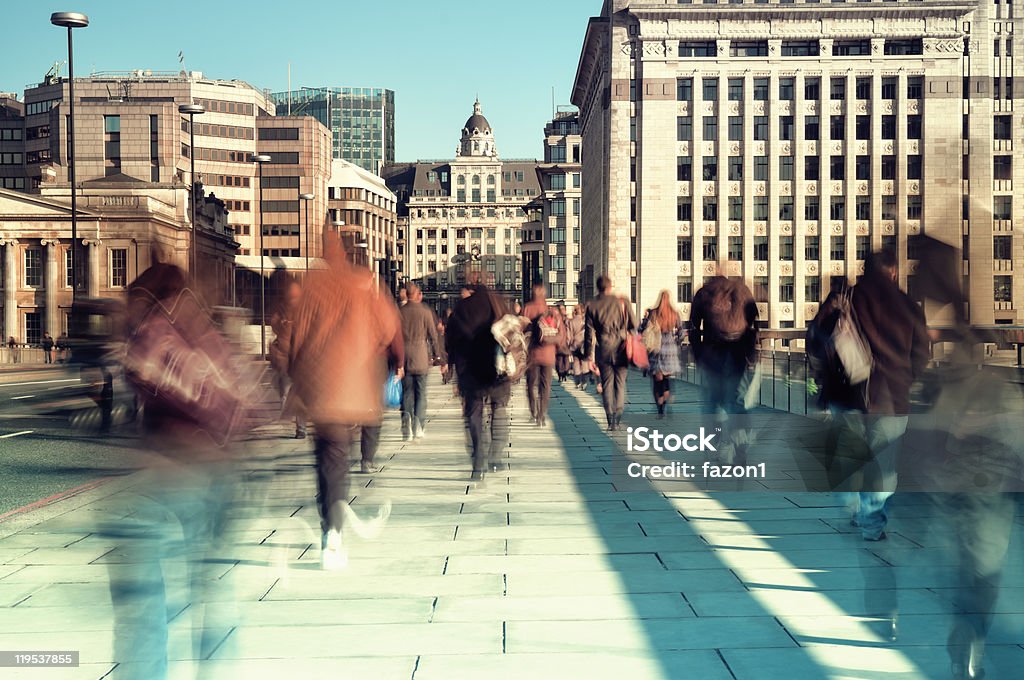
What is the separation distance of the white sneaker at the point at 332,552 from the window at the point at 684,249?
214 feet

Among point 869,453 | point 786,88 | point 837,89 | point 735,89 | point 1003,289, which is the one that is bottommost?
point 869,453

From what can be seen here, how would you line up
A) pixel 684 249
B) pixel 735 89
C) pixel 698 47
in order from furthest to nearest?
pixel 684 249 → pixel 735 89 → pixel 698 47

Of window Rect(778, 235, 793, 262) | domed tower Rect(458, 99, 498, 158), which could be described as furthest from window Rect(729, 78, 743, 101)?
domed tower Rect(458, 99, 498, 158)

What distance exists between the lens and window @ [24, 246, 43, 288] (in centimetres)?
6781

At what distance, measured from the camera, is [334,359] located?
5.67 meters

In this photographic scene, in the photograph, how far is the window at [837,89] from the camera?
65481 millimetres

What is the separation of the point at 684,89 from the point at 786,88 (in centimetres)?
689

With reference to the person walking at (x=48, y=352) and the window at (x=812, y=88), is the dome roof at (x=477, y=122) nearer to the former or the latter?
the window at (x=812, y=88)

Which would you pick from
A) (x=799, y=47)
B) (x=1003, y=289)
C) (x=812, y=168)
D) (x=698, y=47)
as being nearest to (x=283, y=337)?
(x=1003, y=289)

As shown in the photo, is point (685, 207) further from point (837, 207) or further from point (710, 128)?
point (837, 207)

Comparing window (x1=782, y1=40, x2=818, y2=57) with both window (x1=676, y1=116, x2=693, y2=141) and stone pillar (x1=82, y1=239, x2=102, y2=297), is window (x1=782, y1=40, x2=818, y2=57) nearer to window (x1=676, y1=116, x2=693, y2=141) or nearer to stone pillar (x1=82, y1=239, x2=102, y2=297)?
window (x1=676, y1=116, x2=693, y2=141)

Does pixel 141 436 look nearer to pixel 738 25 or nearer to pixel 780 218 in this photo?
pixel 738 25

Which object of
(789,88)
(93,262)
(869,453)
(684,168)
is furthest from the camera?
(684,168)

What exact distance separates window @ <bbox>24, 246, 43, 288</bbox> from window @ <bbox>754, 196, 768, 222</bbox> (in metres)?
47.2
